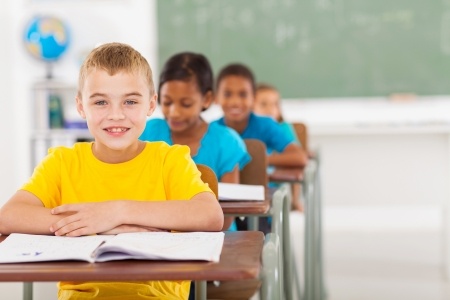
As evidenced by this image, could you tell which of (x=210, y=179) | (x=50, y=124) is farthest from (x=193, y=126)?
(x=50, y=124)

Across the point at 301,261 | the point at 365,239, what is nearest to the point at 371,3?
the point at 365,239

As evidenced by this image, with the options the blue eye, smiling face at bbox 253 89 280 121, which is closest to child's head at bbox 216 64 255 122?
smiling face at bbox 253 89 280 121

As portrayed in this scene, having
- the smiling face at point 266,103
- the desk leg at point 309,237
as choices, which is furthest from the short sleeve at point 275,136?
the smiling face at point 266,103

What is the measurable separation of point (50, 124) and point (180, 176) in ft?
15.7

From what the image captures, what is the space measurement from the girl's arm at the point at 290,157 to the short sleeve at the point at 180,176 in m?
1.95

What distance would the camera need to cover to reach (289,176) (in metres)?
3.59

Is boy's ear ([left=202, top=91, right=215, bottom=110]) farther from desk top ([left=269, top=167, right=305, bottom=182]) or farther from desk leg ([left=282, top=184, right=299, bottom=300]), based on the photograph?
desk leg ([left=282, top=184, right=299, bottom=300])

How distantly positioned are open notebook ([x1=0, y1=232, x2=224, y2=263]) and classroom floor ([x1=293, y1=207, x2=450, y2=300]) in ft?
8.73

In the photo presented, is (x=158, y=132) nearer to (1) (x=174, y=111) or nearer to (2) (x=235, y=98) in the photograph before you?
(1) (x=174, y=111)

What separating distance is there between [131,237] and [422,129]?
4.75 metres

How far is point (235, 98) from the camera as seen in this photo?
427 centimetres

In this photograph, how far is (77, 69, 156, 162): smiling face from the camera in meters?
1.88

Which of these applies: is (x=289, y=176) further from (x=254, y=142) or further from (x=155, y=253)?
(x=155, y=253)

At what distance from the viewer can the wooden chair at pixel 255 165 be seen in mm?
3049
